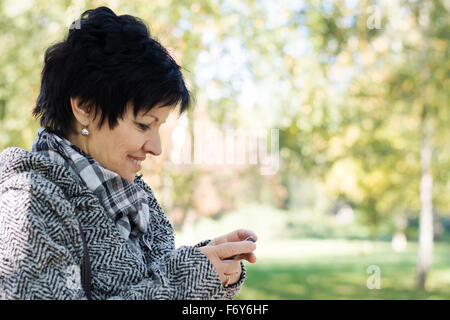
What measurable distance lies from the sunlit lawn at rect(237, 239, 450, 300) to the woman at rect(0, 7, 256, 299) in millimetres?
6968

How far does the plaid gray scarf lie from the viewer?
50.6 inches

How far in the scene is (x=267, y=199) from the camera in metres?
18.8

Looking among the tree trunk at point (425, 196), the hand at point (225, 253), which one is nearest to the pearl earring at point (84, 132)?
the hand at point (225, 253)

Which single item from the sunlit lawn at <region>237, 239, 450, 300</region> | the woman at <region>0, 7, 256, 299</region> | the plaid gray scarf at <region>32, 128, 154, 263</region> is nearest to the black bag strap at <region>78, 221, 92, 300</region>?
the woman at <region>0, 7, 256, 299</region>

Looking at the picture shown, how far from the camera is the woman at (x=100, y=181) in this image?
1117mm

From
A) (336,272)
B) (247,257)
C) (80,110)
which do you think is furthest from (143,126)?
(336,272)

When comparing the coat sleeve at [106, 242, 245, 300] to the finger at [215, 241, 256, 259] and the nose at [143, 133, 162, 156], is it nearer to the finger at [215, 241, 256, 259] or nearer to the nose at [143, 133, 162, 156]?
the finger at [215, 241, 256, 259]

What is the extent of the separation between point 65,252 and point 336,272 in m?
10.5

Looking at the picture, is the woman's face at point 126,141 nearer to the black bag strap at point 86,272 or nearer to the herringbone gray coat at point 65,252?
the herringbone gray coat at point 65,252

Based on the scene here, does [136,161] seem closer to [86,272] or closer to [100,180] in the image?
[100,180]

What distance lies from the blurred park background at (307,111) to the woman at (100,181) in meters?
0.17

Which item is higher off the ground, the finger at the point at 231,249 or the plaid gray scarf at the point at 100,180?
the plaid gray scarf at the point at 100,180

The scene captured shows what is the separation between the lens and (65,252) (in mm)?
1100
